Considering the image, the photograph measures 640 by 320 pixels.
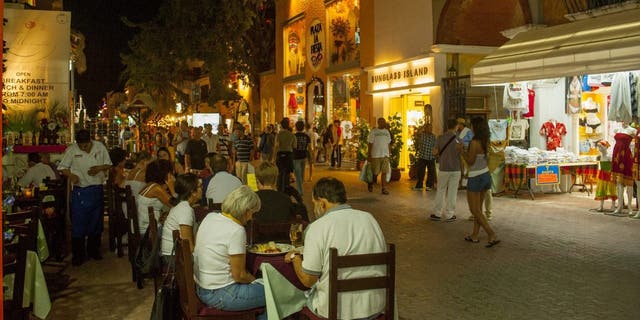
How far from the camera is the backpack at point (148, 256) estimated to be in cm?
576

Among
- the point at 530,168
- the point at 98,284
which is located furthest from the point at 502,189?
the point at 98,284

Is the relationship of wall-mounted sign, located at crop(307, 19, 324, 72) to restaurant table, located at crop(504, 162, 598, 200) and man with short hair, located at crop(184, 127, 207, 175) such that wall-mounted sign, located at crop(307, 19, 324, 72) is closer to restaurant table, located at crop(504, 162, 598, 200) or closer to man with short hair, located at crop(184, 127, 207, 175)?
man with short hair, located at crop(184, 127, 207, 175)

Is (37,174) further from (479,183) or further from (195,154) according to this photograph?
(479,183)

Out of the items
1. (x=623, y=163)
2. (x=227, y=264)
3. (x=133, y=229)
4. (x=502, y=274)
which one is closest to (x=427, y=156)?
(x=623, y=163)

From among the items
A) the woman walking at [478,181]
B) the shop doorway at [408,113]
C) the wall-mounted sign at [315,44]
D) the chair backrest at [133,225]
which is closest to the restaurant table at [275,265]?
the chair backrest at [133,225]

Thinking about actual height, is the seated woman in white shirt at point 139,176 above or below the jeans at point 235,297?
above

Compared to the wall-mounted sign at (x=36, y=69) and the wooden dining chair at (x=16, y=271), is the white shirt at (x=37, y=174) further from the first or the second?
the wooden dining chair at (x=16, y=271)

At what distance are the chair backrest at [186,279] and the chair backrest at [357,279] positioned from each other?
104 cm

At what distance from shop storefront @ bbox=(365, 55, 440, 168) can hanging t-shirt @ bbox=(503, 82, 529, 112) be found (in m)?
3.08

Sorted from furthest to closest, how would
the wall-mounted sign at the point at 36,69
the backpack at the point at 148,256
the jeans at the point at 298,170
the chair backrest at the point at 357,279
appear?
the jeans at the point at 298,170, the wall-mounted sign at the point at 36,69, the backpack at the point at 148,256, the chair backrest at the point at 357,279

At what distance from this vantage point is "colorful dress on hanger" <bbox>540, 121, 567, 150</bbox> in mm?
15102

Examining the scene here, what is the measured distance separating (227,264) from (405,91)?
15846 millimetres

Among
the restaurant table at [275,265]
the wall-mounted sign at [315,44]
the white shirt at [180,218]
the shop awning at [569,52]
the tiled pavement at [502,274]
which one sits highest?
the wall-mounted sign at [315,44]

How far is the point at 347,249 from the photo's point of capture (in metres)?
3.84
